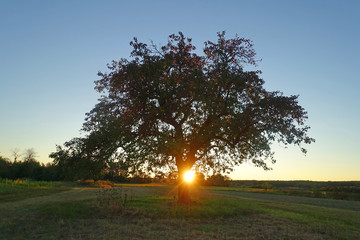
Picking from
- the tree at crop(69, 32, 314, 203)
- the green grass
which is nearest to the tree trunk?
the tree at crop(69, 32, 314, 203)

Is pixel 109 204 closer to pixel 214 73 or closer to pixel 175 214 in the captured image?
pixel 175 214

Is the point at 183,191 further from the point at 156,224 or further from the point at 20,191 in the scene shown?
the point at 20,191

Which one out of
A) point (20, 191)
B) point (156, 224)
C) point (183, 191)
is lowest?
point (20, 191)

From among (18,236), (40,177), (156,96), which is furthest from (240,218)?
(40,177)

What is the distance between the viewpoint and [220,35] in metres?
23.8

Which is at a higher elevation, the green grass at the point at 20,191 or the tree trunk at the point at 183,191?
the tree trunk at the point at 183,191

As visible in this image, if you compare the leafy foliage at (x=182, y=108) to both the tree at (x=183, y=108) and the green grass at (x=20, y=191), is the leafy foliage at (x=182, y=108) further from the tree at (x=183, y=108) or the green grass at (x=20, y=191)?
the green grass at (x=20, y=191)

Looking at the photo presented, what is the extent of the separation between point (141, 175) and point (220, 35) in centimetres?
1391

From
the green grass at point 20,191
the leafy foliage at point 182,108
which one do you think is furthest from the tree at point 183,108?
the green grass at point 20,191

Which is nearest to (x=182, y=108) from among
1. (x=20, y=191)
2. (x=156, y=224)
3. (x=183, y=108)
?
(x=183, y=108)

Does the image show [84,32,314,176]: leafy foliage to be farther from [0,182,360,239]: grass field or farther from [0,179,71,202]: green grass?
[0,179,71,202]: green grass

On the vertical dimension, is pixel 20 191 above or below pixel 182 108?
below

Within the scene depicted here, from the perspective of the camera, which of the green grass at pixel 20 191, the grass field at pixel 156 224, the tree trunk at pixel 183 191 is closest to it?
the grass field at pixel 156 224

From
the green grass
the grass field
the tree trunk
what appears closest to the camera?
the grass field
